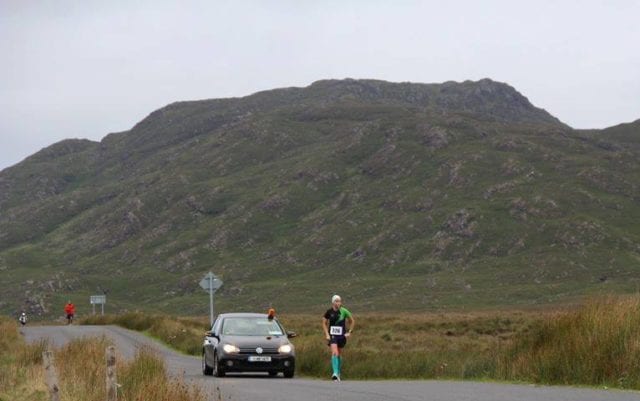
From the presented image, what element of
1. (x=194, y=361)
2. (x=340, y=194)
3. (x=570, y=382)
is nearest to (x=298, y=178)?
(x=340, y=194)

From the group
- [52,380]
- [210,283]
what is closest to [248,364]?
[52,380]

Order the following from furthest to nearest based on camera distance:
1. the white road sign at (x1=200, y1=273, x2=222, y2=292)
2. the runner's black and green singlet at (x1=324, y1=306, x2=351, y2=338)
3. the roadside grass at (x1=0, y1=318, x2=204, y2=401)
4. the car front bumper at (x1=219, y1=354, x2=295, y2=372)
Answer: the white road sign at (x1=200, y1=273, x2=222, y2=292)
the car front bumper at (x1=219, y1=354, x2=295, y2=372)
the runner's black and green singlet at (x1=324, y1=306, x2=351, y2=338)
the roadside grass at (x1=0, y1=318, x2=204, y2=401)

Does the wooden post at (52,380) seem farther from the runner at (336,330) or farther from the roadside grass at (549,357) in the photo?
the runner at (336,330)

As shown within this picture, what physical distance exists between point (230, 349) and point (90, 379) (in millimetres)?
6275

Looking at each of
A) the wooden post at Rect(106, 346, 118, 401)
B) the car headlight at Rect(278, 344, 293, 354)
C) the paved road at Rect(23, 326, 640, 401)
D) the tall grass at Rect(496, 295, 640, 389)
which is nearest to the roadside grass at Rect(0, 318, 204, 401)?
the paved road at Rect(23, 326, 640, 401)

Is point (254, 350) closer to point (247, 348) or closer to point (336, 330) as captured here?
point (247, 348)

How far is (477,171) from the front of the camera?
175500 mm

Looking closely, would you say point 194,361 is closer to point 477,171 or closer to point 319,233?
point 319,233

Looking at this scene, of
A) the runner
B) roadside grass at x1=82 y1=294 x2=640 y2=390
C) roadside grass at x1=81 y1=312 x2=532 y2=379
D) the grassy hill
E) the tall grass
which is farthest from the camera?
the grassy hill

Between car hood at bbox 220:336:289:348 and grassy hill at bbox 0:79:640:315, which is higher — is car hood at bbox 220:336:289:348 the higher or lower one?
the lower one

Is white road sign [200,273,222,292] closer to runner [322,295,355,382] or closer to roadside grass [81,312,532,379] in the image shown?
roadside grass [81,312,532,379]

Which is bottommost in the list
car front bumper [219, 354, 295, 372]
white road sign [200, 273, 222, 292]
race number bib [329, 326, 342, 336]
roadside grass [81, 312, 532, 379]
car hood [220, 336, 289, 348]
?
roadside grass [81, 312, 532, 379]

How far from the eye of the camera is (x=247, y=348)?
24.0 m

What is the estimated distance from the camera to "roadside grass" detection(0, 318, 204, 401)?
13.8 metres
